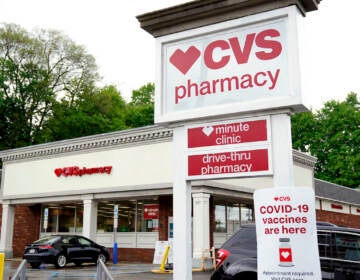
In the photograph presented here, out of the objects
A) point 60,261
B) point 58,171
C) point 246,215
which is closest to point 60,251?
point 60,261

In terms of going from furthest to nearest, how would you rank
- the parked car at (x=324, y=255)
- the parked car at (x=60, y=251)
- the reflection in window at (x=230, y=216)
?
the reflection in window at (x=230, y=216), the parked car at (x=60, y=251), the parked car at (x=324, y=255)

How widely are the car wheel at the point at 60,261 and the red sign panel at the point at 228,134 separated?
1633 cm

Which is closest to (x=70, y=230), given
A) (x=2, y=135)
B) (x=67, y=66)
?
(x=2, y=135)

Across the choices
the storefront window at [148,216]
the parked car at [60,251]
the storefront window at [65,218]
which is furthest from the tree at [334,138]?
the parked car at [60,251]

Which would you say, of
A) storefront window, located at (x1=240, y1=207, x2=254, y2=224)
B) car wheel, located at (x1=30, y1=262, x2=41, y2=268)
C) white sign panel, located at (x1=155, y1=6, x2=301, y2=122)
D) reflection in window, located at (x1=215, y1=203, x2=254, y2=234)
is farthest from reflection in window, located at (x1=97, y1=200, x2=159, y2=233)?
white sign panel, located at (x1=155, y1=6, x2=301, y2=122)

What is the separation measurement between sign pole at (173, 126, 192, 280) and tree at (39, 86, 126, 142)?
40572 mm

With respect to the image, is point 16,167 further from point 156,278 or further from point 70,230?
point 156,278

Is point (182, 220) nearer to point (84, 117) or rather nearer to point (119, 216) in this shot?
point (119, 216)

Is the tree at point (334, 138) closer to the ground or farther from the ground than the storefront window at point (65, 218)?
farther from the ground

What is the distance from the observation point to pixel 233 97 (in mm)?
6996

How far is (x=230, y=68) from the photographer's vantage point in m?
7.08

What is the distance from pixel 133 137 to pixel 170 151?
258 centimetres

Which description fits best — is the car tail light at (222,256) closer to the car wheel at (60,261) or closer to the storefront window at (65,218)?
the car wheel at (60,261)

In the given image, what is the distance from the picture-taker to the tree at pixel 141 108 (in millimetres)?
51112
